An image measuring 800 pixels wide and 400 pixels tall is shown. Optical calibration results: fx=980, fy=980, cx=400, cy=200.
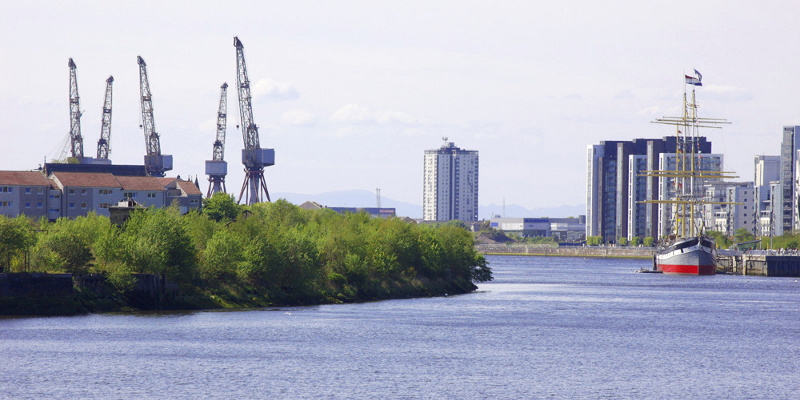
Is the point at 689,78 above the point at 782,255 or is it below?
above

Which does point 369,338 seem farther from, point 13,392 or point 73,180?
point 73,180

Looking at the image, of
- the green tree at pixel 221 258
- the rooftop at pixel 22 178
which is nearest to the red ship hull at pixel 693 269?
the rooftop at pixel 22 178

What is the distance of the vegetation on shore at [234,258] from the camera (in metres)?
78.8

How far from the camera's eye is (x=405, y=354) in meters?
61.5

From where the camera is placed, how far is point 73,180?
13650 cm

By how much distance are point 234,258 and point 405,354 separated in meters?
31.7

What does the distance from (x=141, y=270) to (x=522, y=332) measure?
103 feet

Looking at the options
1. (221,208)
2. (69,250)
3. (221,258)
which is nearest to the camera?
(69,250)

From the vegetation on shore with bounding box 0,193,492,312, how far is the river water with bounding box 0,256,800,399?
4.19m

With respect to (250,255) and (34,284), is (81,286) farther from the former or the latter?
(250,255)

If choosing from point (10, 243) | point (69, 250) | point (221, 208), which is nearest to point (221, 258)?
point (69, 250)

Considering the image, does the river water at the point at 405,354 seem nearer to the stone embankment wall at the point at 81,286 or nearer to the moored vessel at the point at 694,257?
the stone embankment wall at the point at 81,286

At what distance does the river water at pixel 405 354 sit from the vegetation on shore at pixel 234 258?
419 cm

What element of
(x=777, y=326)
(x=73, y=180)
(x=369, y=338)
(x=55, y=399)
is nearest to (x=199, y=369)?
(x=55, y=399)
